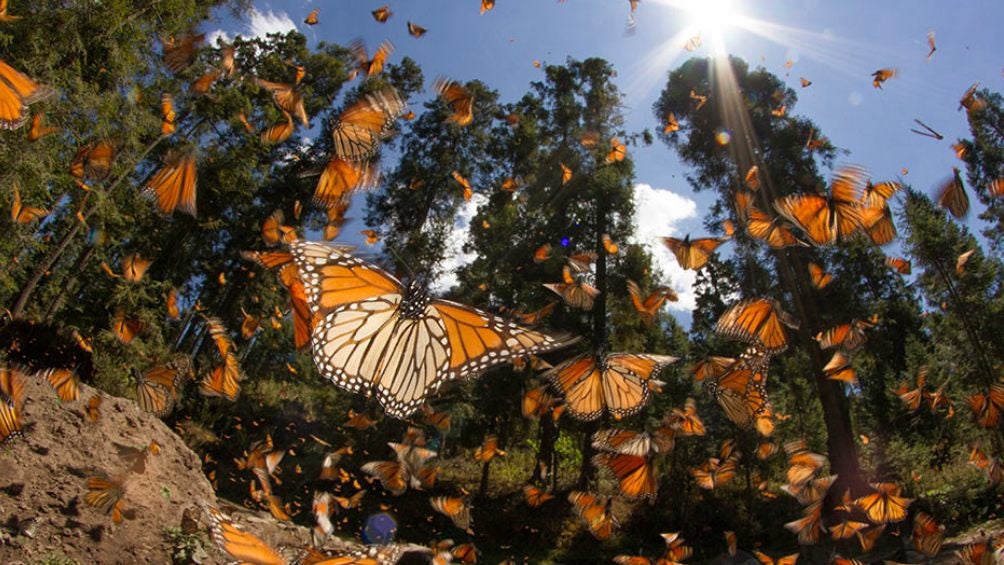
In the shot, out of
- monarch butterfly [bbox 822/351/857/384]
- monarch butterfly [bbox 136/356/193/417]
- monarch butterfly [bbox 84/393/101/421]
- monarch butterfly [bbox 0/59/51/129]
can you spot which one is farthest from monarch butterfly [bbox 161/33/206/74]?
monarch butterfly [bbox 822/351/857/384]

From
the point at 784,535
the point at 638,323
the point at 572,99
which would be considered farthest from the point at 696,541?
the point at 572,99

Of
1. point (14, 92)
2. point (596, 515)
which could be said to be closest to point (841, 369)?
point (596, 515)

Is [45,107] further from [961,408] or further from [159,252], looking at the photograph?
[961,408]

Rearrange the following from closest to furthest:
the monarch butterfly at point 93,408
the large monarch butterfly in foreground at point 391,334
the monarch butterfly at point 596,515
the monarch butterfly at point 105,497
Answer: the large monarch butterfly in foreground at point 391,334, the monarch butterfly at point 105,497, the monarch butterfly at point 93,408, the monarch butterfly at point 596,515

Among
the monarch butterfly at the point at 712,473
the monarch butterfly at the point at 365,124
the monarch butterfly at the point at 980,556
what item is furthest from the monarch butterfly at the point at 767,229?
the monarch butterfly at the point at 712,473

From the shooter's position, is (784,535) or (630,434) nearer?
(630,434)

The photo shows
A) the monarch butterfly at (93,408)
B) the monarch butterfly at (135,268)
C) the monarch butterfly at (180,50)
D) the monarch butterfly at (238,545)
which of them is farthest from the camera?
the monarch butterfly at (135,268)

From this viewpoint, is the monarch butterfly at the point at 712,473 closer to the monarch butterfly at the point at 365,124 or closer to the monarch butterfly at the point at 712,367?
the monarch butterfly at the point at 712,367
